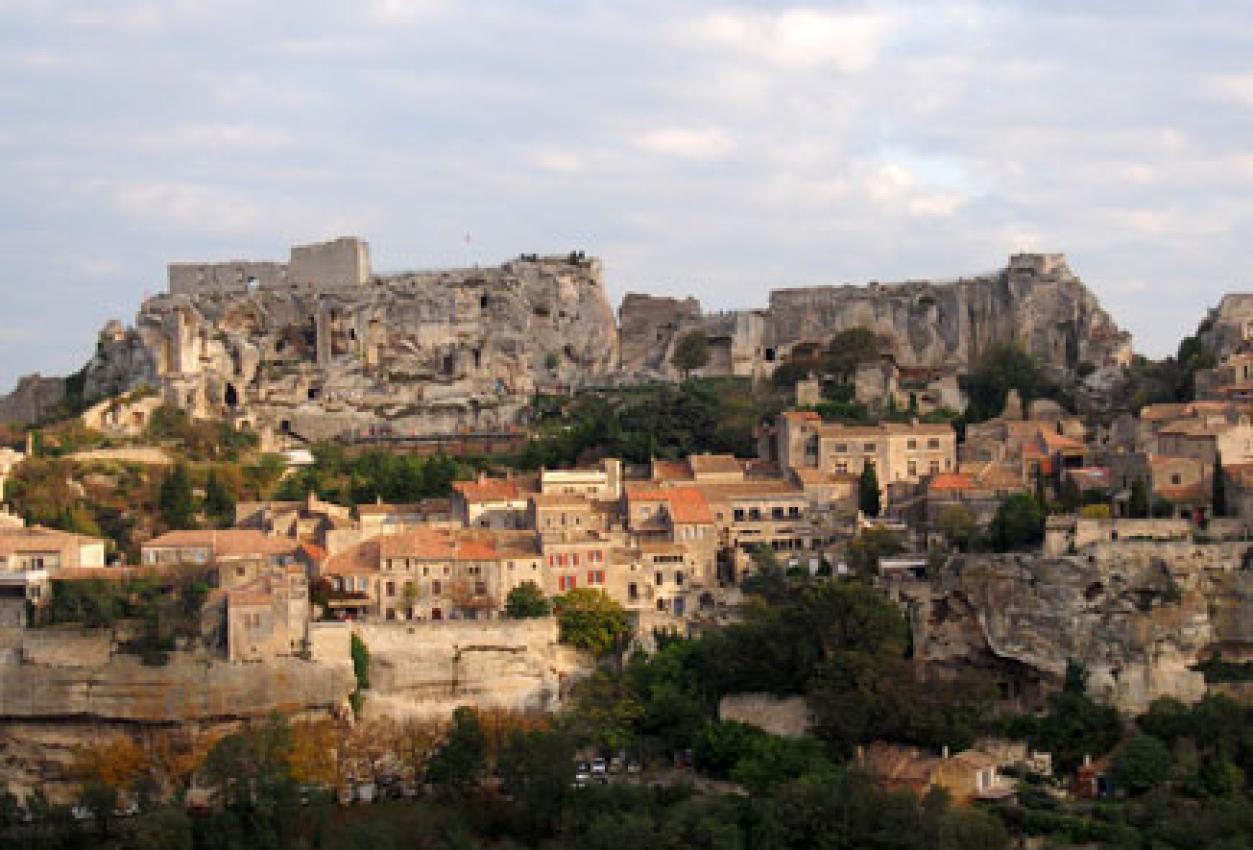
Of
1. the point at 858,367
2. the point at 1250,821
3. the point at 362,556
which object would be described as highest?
the point at 858,367

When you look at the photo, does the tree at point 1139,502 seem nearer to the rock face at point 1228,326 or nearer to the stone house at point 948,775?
the stone house at point 948,775

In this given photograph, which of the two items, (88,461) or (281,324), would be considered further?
(281,324)

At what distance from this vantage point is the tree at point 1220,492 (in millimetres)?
43938

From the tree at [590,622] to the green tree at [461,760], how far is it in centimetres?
370

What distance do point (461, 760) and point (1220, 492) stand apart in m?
15.8

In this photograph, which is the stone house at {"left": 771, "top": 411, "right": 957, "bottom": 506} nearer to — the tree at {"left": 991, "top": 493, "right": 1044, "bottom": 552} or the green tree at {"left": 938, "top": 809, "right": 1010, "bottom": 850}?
the tree at {"left": 991, "top": 493, "right": 1044, "bottom": 552}

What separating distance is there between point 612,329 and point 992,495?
23.3m

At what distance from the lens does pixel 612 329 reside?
225ft

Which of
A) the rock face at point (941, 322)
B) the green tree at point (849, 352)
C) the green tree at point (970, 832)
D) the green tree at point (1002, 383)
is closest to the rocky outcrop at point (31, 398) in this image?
the rock face at point (941, 322)

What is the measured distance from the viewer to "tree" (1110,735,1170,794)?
38.2 m

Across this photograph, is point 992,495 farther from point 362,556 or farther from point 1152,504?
point 362,556

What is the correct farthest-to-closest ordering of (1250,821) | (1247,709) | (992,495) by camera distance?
(992,495) → (1247,709) → (1250,821)

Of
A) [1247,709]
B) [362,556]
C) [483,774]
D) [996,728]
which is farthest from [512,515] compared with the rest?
Result: [1247,709]

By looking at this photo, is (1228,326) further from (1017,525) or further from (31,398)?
(31,398)
